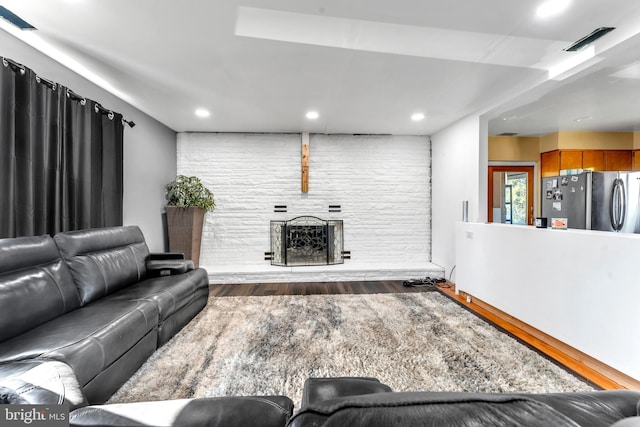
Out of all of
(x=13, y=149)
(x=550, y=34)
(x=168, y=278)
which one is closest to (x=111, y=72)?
(x=13, y=149)

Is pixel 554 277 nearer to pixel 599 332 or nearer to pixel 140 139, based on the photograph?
pixel 599 332

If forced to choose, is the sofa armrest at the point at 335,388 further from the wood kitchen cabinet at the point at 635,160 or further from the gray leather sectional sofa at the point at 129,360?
the wood kitchen cabinet at the point at 635,160

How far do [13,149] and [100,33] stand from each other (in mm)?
1026

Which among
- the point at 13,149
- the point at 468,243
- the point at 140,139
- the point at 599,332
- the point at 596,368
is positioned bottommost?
the point at 596,368

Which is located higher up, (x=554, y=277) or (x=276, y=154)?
(x=276, y=154)

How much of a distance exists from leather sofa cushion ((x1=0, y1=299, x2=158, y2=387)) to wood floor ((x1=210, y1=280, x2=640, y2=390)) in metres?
1.79

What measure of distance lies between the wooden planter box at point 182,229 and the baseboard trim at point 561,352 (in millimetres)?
3810

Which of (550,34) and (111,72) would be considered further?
(111,72)

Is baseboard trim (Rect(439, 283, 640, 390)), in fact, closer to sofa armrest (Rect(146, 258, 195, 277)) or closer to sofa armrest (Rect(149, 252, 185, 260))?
sofa armrest (Rect(146, 258, 195, 277))

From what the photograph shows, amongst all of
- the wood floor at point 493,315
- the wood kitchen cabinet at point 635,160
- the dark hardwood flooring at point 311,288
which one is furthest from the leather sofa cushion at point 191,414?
the wood kitchen cabinet at point 635,160

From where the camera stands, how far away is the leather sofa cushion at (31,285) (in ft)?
5.31

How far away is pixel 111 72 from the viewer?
2662 millimetres

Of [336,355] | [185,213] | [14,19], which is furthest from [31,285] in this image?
[185,213]

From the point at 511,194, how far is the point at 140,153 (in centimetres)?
643
